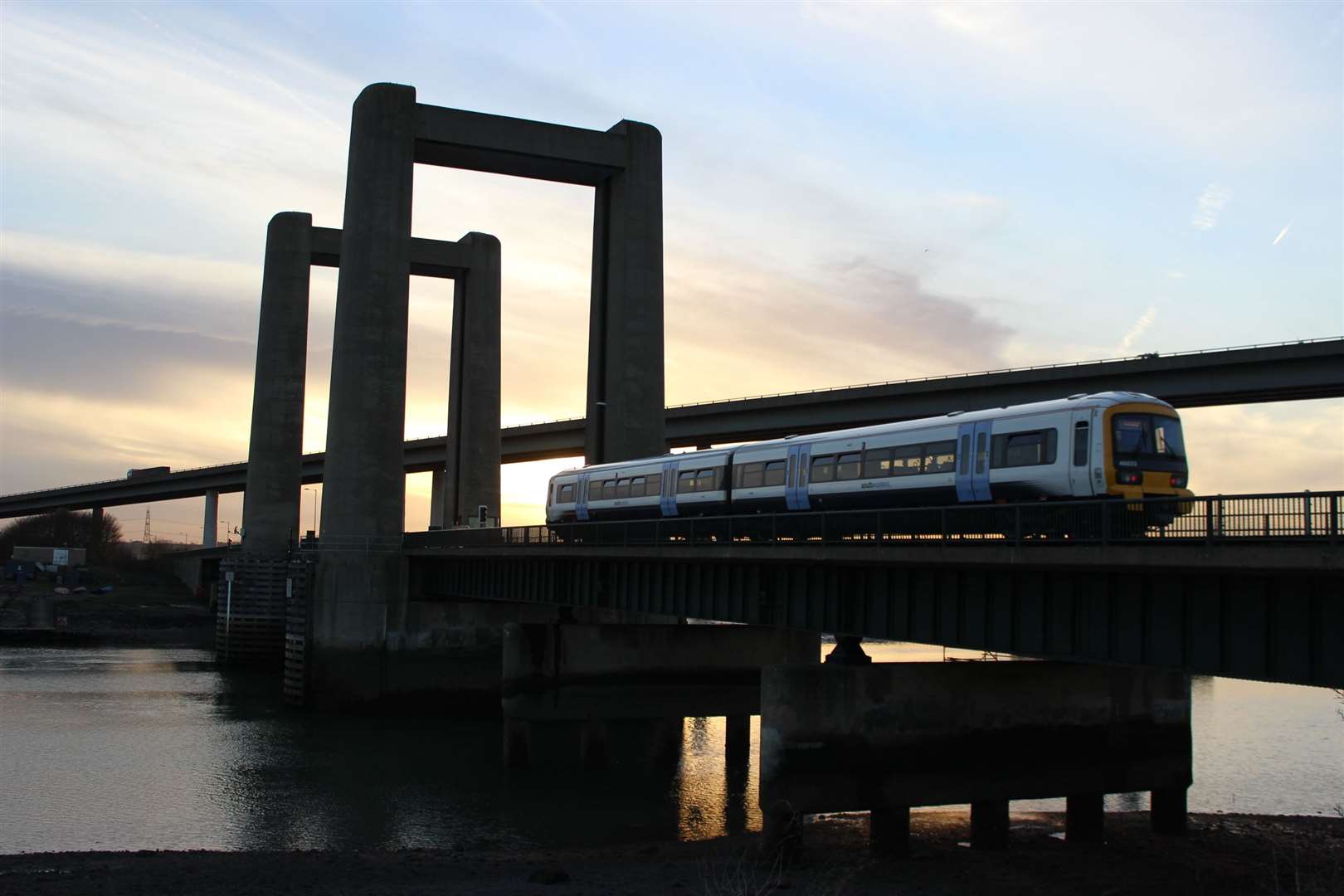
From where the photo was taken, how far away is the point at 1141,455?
2730 cm

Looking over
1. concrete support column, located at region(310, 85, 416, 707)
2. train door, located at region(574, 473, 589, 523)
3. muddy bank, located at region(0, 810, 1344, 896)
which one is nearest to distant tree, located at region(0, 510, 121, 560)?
concrete support column, located at region(310, 85, 416, 707)

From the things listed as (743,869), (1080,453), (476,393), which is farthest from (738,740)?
(476,393)

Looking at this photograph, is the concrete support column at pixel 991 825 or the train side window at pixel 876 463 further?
the train side window at pixel 876 463

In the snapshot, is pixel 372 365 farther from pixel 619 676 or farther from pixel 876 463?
pixel 876 463

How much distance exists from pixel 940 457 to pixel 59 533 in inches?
6997

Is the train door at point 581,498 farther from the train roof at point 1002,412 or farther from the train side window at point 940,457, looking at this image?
the train side window at point 940,457

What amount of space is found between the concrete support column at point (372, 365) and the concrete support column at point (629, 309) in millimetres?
10088

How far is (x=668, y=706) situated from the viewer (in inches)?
1676

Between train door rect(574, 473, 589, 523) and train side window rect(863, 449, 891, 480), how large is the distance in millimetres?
20029

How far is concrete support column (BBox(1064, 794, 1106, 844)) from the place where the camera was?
30.0m

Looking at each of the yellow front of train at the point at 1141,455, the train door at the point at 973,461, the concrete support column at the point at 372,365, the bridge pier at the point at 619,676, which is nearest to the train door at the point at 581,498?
the bridge pier at the point at 619,676

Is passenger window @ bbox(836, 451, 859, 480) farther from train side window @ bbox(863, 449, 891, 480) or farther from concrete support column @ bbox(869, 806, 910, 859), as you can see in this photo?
concrete support column @ bbox(869, 806, 910, 859)

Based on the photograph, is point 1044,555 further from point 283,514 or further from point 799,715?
point 283,514

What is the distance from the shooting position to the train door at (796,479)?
124 feet
